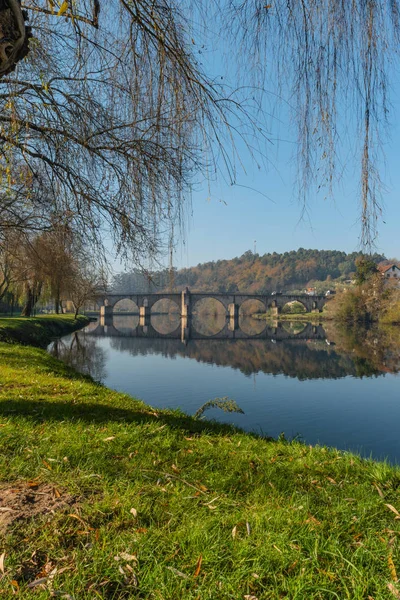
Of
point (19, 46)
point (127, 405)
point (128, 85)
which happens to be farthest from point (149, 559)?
point (127, 405)

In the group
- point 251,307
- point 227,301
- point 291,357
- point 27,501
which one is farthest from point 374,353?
point 251,307

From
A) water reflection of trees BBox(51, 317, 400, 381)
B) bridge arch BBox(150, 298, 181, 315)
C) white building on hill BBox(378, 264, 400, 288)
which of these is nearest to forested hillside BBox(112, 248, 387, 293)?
bridge arch BBox(150, 298, 181, 315)

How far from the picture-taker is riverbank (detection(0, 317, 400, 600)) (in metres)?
2.02

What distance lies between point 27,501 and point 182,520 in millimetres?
1020

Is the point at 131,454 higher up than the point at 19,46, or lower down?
lower down

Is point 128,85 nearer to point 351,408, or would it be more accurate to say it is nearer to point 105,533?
point 105,533

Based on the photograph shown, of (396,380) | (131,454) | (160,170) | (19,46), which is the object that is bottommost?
(396,380)

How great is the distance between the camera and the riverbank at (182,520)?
6.63 ft

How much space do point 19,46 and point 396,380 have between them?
71.1 ft

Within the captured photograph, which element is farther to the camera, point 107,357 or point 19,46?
point 107,357

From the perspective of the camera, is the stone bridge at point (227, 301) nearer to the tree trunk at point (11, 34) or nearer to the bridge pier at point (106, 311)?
the bridge pier at point (106, 311)

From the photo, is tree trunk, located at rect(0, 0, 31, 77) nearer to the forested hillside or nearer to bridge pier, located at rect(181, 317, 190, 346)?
bridge pier, located at rect(181, 317, 190, 346)

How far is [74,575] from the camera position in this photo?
202 centimetres

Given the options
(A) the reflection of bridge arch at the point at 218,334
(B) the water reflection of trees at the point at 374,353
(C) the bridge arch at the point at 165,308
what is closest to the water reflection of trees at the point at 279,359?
(B) the water reflection of trees at the point at 374,353
